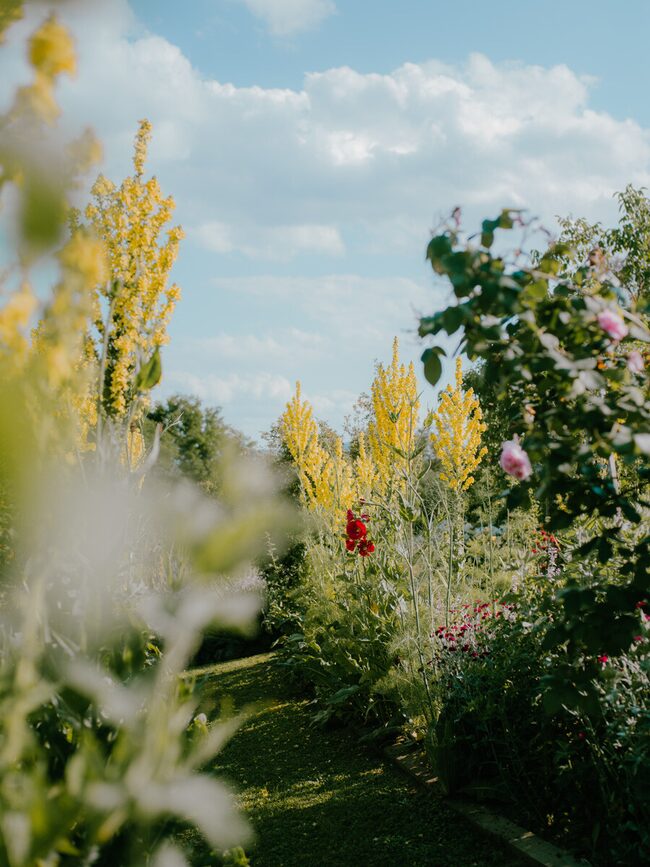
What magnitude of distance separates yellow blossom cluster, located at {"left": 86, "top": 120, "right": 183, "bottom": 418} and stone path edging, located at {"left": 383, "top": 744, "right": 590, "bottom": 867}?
2378 millimetres

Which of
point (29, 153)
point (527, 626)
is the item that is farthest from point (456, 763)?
point (29, 153)

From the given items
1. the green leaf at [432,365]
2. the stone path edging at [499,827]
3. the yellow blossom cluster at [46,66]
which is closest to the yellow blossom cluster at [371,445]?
the stone path edging at [499,827]

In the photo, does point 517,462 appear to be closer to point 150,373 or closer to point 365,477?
point 150,373

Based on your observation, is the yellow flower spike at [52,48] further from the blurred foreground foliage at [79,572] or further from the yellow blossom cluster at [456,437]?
the yellow blossom cluster at [456,437]

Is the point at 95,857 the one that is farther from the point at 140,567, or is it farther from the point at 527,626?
the point at 527,626

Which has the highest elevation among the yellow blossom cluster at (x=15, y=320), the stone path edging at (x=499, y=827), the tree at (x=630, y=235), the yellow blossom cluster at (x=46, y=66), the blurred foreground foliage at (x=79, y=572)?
the tree at (x=630, y=235)

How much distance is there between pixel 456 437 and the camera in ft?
17.0

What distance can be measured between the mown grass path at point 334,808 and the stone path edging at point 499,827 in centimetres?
5

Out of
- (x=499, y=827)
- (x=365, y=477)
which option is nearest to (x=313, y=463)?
(x=365, y=477)

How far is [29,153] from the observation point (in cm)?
67

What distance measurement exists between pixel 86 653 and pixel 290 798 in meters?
2.90

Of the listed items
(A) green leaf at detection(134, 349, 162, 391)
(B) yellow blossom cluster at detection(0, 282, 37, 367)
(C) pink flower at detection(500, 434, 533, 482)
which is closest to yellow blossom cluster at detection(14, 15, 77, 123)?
(B) yellow blossom cluster at detection(0, 282, 37, 367)

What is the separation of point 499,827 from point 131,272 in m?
2.79

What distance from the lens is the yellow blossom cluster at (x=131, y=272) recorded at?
2.11 meters
